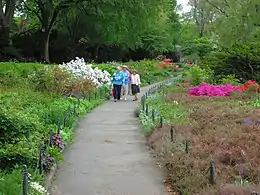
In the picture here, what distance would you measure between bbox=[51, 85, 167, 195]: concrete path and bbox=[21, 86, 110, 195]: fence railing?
16.2 inches

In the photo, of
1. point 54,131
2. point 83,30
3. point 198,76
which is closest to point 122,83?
point 198,76

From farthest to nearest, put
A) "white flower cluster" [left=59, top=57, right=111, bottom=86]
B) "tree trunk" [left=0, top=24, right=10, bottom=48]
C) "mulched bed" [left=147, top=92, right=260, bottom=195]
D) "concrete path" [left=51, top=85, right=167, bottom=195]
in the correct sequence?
"tree trunk" [left=0, top=24, right=10, bottom=48], "white flower cluster" [left=59, top=57, right=111, bottom=86], "concrete path" [left=51, top=85, right=167, bottom=195], "mulched bed" [left=147, top=92, right=260, bottom=195]

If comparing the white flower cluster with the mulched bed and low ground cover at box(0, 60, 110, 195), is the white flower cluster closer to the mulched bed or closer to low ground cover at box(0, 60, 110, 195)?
low ground cover at box(0, 60, 110, 195)

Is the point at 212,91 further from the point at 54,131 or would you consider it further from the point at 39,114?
the point at 54,131

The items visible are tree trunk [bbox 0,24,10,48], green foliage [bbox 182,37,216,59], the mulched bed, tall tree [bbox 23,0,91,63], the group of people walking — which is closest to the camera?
the mulched bed

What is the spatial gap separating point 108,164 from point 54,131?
247 centimetres

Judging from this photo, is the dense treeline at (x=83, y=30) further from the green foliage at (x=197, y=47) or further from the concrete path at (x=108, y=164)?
the concrete path at (x=108, y=164)

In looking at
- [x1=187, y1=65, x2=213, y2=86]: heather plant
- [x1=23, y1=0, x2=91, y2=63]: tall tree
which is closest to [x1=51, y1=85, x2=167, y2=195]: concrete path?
[x1=187, y1=65, x2=213, y2=86]: heather plant

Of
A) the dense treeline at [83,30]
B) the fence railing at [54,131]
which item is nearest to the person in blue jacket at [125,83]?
the fence railing at [54,131]

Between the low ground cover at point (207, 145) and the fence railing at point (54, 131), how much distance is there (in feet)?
6.81

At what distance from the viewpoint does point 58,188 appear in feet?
26.3

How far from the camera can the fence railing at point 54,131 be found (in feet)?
21.0

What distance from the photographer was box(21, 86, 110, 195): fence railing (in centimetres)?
639

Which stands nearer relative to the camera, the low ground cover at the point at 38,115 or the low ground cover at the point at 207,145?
the low ground cover at the point at 207,145
